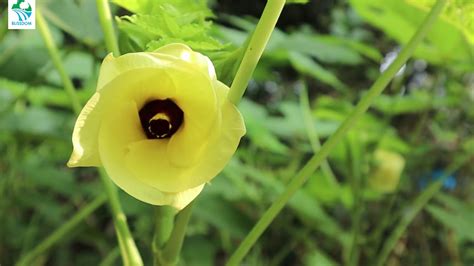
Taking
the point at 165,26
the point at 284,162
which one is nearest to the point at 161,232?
the point at 165,26

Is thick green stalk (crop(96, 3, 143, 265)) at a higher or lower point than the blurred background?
higher

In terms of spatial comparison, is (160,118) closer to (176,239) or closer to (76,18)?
(176,239)

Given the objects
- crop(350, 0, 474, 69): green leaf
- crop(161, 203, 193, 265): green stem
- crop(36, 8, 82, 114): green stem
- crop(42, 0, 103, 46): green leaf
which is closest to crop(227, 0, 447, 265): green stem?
crop(161, 203, 193, 265): green stem

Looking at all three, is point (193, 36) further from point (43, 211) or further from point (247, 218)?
point (43, 211)

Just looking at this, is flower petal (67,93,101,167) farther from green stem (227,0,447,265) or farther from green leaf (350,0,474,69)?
green leaf (350,0,474,69)

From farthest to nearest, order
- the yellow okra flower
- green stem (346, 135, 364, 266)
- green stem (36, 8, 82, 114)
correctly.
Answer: green stem (346, 135, 364, 266) → green stem (36, 8, 82, 114) → the yellow okra flower

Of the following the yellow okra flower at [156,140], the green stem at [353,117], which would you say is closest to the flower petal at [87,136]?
the yellow okra flower at [156,140]

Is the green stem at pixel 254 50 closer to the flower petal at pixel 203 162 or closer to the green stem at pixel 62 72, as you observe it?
the flower petal at pixel 203 162
